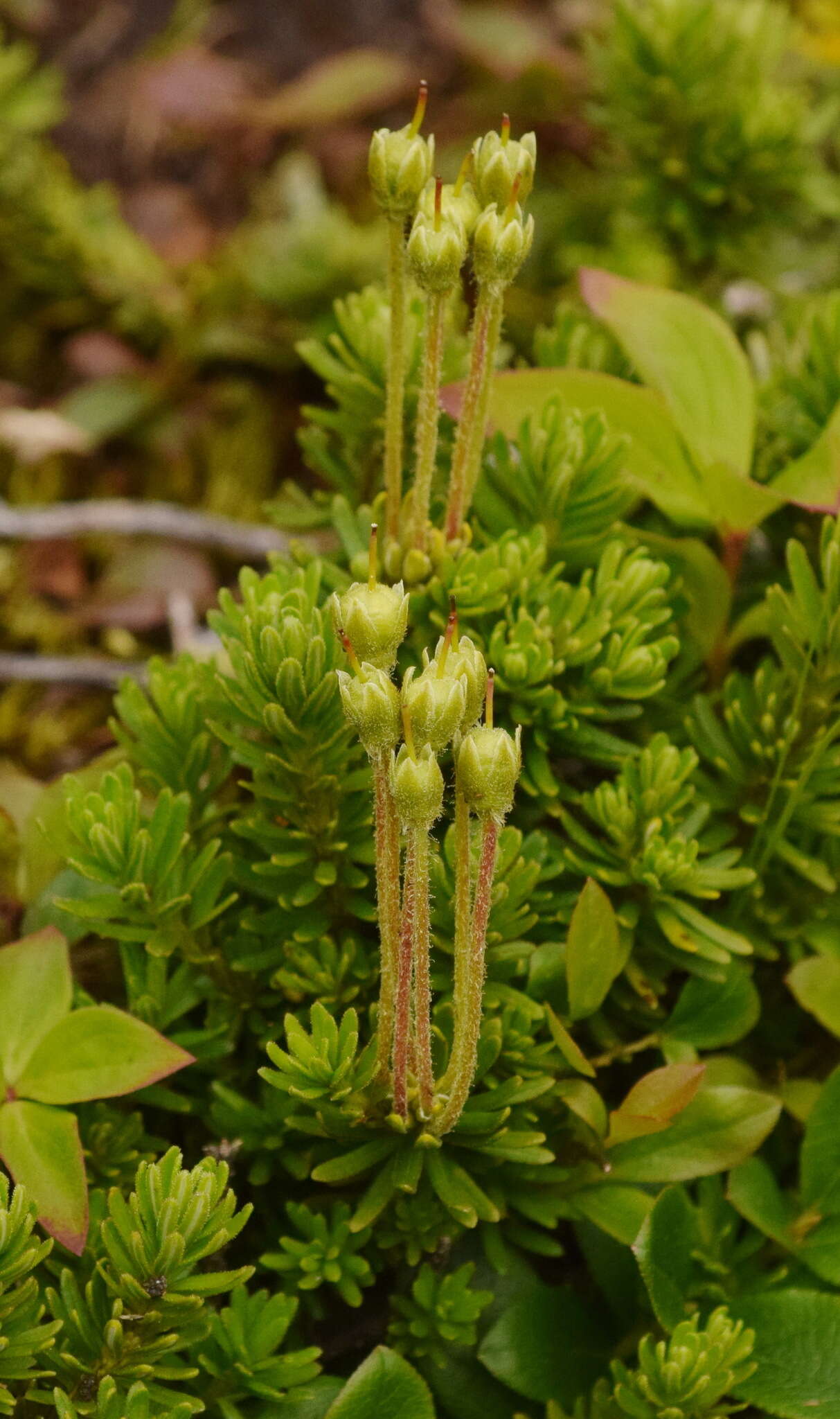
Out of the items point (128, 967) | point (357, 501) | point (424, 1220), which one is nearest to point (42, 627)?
point (357, 501)

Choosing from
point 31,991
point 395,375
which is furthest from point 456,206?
point 31,991

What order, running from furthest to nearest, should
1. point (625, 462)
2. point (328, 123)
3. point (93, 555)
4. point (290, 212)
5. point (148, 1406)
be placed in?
point (328, 123) < point (290, 212) < point (93, 555) < point (625, 462) < point (148, 1406)

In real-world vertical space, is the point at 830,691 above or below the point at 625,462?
below

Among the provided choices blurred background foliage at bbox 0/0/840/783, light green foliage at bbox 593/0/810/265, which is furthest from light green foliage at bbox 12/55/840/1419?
light green foliage at bbox 593/0/810/265

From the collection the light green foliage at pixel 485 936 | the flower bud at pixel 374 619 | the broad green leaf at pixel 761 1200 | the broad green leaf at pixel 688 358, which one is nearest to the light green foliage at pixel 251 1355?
the light green foliage at pixel 485 936

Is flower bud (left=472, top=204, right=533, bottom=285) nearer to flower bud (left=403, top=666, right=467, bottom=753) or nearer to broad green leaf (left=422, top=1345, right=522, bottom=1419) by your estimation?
flower bud (left=403, top=666, right=467, bottom=753)

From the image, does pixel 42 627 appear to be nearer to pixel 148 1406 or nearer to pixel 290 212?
pixel 290 212

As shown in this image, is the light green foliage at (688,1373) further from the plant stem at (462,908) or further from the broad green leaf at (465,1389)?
the plant stem at (462,908)
